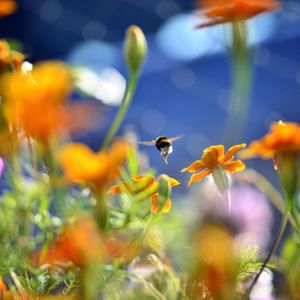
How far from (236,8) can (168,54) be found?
2.71m

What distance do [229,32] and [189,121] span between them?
2.42 meters

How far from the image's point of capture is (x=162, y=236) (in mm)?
360

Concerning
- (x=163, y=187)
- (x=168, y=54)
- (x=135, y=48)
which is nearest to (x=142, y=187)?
(x=163, y=187)

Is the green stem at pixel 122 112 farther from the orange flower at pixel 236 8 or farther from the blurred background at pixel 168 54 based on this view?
the blurred background at pixel 168 54

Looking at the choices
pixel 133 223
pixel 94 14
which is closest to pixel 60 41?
pixel 94 14

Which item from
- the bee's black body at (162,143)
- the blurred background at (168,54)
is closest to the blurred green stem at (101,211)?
the bee's black body at (162,143)

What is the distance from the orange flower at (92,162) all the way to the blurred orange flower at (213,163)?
0.09 metres

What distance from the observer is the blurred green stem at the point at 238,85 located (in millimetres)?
246

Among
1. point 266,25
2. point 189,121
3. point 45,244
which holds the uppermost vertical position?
point 45,244

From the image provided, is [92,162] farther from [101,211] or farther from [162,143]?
[162,143]

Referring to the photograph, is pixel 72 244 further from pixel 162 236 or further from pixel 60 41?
pixel 60 41

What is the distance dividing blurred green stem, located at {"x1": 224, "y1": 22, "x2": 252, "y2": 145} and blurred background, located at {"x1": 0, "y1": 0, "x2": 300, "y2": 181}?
2.30m

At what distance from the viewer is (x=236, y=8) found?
11.0 inches

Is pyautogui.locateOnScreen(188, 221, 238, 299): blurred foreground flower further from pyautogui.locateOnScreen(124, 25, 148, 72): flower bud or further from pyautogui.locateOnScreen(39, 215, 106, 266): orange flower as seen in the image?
pyautogui.locateOnScreen(124, 25, 148, 72): flower bud
